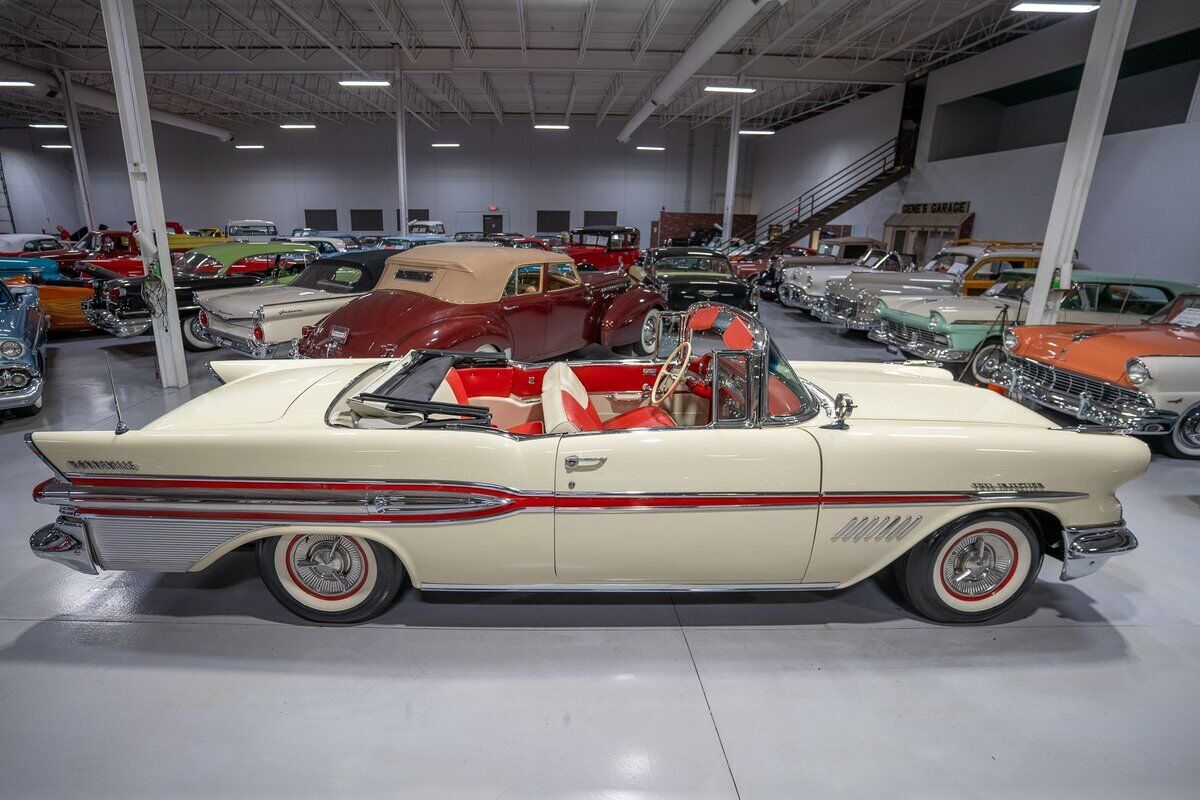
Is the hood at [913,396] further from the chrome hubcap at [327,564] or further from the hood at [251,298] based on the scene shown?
the hood at [251,298]

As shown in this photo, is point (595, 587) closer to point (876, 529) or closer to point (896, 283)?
point (876, 529)

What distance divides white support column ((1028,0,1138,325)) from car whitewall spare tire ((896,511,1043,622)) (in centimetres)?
496

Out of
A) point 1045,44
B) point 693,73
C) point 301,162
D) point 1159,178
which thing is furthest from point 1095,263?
point 301,162

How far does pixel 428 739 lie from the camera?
2.17 meters

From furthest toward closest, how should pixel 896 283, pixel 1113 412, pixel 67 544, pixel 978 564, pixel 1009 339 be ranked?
pixel 896 283
pixel 1009 339
pixel 1113 412
pixel 978 564
pixel 67 544

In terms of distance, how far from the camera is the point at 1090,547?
2.67 metres

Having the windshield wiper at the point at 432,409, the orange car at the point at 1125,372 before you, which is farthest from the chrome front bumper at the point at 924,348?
the windshield wiper at the point at 432,409

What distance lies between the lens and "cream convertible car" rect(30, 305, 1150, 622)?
243cm

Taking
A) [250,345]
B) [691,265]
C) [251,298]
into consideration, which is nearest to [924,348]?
[691,265]

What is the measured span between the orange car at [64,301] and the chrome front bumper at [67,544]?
25.7ft

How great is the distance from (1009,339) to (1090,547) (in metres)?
3.87

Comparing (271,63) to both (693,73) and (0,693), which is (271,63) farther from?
(0,693)

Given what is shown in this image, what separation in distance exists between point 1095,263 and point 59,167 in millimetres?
37996

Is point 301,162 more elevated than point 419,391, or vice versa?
point 301,162
